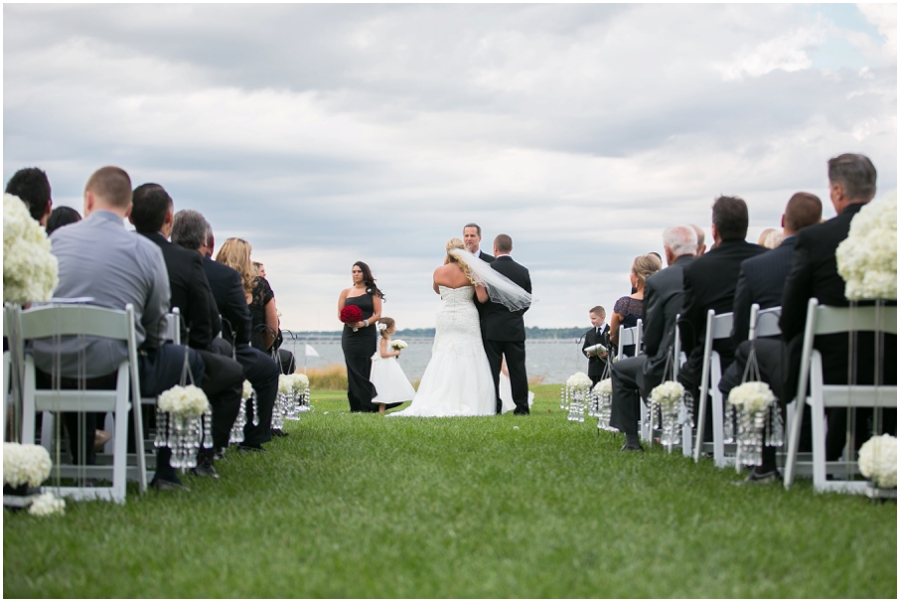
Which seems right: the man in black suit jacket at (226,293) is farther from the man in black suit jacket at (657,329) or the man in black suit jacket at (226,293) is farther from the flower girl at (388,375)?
the flower girl at (388,375)

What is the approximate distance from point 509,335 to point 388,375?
119 inches

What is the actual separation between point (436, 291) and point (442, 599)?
39.9 feet

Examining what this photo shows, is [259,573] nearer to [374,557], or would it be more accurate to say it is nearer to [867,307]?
[374,557]

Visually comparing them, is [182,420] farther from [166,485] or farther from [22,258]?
[22,258]

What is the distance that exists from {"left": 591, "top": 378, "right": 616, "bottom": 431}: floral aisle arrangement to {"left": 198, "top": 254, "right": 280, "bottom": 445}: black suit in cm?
304

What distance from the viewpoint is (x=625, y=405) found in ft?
29.2

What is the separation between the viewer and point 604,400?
903 centimetres

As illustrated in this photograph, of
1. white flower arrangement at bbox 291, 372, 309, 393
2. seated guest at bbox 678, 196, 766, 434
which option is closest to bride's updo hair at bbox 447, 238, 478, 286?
white flower arrangement at bbox 291, 372, 309, 393

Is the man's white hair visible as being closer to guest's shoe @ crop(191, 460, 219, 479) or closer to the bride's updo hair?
guest's shoe @ crop(191, 460, 219, 479)

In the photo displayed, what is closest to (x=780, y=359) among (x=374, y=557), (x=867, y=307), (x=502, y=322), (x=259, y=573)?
(x=867, y=307)

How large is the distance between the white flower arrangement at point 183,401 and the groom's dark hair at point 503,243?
9986 millimetres

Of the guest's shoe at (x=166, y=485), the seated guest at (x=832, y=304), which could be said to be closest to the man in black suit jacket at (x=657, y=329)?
the seated guest at (x=832, y=304)

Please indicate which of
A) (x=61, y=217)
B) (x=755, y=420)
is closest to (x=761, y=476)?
(x=755, y=420)

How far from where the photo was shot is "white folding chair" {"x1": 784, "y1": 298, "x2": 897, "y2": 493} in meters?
5.65
